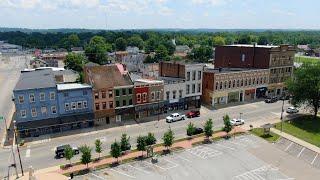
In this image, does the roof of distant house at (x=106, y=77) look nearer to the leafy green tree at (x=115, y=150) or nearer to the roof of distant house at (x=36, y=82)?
the roof of distant house at (x=36, y=82)

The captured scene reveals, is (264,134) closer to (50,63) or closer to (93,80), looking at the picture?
(93,80)

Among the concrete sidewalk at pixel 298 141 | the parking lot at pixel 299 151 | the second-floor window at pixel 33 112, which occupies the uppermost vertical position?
the second-floor window at pixel 33 112

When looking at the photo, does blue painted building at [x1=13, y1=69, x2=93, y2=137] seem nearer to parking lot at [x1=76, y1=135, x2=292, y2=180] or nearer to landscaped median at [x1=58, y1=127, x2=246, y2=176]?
landscaped median at [x1=58, y1=127, x2=246, y2=176]

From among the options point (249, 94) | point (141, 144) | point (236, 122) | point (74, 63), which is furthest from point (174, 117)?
point (74, 63)

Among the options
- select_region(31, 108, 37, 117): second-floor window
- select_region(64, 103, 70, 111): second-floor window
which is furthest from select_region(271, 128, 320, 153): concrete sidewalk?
select_region(31, 108, 37, 117): second-floor window

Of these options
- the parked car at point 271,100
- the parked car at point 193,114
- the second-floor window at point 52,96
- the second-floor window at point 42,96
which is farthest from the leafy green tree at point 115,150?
the parked car at point 271,100

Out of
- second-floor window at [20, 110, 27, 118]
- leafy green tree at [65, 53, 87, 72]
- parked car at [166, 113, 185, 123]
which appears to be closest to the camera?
second-floor window at [20, 110, 27, 118]

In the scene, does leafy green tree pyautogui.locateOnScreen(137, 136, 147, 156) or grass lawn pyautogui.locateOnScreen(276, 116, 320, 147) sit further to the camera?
grass lawn pyautogui.locateOnScreen(276, 116, 320, 147)
